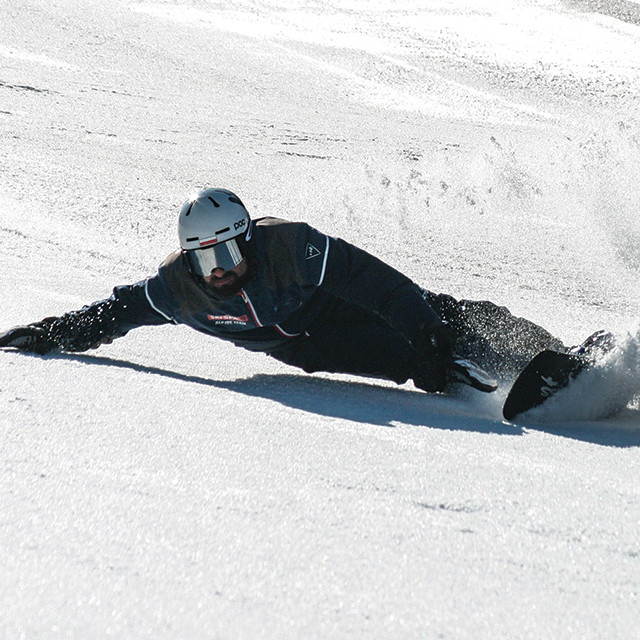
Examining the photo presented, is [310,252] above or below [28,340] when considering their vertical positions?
above

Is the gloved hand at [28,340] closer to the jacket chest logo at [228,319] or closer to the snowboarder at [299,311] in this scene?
the snowboarder at [299,311]

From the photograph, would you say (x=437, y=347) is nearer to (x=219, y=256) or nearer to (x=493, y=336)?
(x=493, y=336)

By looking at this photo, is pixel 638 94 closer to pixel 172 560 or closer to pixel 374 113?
pixel 374 113

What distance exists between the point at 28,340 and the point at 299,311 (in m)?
1.04

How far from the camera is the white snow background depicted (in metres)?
1.52

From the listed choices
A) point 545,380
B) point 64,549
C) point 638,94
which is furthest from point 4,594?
point 638,94

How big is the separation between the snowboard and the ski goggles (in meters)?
1.10

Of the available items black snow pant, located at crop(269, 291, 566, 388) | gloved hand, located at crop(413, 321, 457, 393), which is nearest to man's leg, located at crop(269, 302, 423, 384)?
black snow pant, located at crop(269, 291, 566, 388)

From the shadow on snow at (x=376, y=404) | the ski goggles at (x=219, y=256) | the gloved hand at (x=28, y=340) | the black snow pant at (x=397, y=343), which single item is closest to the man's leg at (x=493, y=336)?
the black snow pant at (x=397, y=343)

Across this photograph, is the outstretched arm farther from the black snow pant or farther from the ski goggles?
the black snow pant

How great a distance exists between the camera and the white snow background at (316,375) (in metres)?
1.52

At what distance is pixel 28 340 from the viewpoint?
11.1 ft

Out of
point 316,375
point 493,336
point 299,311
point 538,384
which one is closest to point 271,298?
point 299,311

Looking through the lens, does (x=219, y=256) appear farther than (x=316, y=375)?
No
